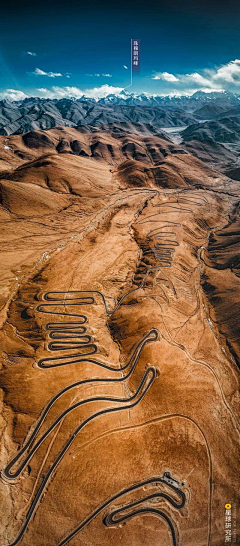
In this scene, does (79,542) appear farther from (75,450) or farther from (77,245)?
(77,245)

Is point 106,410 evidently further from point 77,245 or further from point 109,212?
point 109,212

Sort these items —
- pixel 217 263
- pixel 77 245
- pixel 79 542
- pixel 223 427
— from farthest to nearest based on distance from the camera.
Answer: pixel 77 245, pixel 217 263, pixel 223 427, pixel 79 542

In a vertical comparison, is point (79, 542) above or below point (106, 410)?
below

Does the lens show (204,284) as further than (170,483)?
Yes

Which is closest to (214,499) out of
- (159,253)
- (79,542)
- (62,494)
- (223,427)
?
(223,427)

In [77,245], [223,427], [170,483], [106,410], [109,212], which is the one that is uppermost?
[109,212]

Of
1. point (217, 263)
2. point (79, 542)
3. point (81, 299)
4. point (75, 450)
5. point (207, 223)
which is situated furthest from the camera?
point (207, 223)
